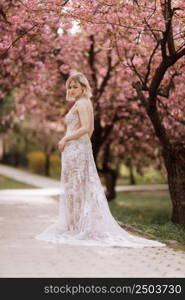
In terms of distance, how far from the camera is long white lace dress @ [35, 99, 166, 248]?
8820mm

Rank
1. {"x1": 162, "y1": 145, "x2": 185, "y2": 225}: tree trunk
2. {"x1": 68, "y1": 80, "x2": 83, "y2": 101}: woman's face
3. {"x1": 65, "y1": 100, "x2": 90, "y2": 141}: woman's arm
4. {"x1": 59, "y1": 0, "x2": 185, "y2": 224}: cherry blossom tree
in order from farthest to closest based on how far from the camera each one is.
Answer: {"x1": 162, "y1": 145, "x2": 185, "y2": 225}: tree trunk, {"x1": 59, "y1": 0, "x2": 185, "y2": 224}: cherry blossom tree, {"x1": 68, "y1": 80, "x2": 83, "y2": 101}: woman's face, {"x1": 65, "y1": 100, "x2": 90, "y2": 141}: woman's arm

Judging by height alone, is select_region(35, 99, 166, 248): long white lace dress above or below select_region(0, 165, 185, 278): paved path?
above

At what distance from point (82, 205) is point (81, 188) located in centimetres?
29

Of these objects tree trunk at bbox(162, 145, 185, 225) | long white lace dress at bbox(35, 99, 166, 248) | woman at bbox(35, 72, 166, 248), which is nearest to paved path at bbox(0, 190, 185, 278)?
long white lace dress at bbox(35, 99, 166, 248)

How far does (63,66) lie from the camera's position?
50.5 feet

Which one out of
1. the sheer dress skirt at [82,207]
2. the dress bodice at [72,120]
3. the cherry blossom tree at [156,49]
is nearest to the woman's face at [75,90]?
the dress bodice at [72,120]

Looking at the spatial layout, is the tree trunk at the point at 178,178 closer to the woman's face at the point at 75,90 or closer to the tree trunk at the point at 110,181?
the woman's face at the point at 75,90

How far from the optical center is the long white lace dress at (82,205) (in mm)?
8820

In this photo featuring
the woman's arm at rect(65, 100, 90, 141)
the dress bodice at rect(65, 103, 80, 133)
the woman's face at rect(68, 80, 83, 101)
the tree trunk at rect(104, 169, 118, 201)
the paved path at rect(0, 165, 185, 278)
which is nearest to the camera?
the paved path at rect(0, 165, 185, 278)

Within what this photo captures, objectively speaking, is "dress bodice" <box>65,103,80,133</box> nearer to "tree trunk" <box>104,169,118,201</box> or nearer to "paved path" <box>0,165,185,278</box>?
"paved path" <box>0,165,185,278</box>

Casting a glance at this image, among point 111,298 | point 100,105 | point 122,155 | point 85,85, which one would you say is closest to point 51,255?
point 111,298

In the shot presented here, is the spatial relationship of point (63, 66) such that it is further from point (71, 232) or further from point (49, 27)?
point (71, 232)

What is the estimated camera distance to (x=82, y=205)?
9.05 m

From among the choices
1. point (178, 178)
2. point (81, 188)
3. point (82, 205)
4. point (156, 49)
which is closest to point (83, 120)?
point (81, 188)
